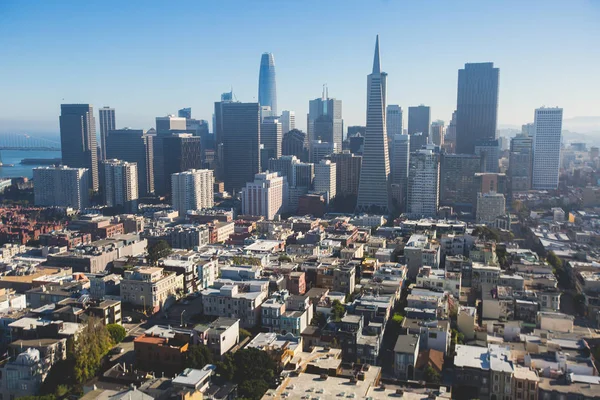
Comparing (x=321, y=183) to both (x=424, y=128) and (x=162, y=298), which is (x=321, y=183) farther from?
(x=424, y=128)

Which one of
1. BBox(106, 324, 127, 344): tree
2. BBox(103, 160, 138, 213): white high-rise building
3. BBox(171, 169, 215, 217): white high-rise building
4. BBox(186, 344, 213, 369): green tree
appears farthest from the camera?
BBox(103, 160, 138, 213): white high-rise building

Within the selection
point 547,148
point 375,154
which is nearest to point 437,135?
point 547,148

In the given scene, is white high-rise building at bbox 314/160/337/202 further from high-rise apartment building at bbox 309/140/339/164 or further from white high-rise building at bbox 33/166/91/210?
white high-rise building at bbox 33/166/91/210

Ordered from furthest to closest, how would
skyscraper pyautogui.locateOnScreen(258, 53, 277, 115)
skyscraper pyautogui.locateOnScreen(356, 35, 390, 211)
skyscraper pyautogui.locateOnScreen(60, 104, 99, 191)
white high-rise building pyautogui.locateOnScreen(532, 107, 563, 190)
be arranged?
skyscraper pyautogui.locateOnScreen(258, 53, 277, 115) → skyscraper pyautogui.locateOnScreen(60, 104, 99, 191) → white high-rise building pyautogui.locateOnScreen(532, 107, 563, 190) → skyscraper pyautogui.locateOnScreen(356, 35, 390, 211)

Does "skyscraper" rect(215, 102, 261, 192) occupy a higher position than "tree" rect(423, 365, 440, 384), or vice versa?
"skyscraper" rect(215, 102, 261, 192)

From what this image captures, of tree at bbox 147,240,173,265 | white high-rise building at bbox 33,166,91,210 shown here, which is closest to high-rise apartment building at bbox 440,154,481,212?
tree at bbox 147,240,173,265
